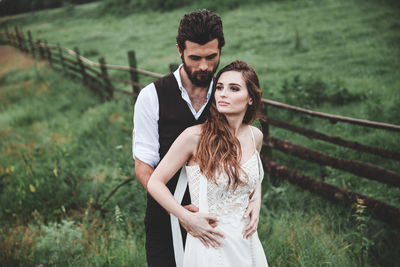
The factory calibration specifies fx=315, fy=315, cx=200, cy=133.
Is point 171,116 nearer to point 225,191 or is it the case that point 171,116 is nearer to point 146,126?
point 146,126

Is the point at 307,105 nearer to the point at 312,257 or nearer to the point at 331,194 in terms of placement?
the point at 331,194

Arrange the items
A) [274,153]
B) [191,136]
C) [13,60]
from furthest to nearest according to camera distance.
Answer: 1. [13,60]
2. [274,153]
3. [191,136]

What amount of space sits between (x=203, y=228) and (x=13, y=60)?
2045cm

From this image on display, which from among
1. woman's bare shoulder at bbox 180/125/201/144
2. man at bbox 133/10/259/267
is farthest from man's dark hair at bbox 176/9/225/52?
woman's bare shoulder at bbox 180/125/201/144

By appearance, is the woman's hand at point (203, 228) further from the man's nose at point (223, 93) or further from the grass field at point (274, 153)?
the grass field at point (274, 153)

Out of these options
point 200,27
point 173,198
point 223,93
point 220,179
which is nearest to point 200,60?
point 200,27

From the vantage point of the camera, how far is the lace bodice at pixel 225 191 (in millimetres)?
1846

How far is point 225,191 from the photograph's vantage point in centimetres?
187

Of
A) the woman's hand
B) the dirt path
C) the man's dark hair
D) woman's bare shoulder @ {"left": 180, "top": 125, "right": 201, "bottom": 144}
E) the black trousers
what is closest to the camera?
the woman's hand

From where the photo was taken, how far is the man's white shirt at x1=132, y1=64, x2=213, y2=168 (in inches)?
82.6

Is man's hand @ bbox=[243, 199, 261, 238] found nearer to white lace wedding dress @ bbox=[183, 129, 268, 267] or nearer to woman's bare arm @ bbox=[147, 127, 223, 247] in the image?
white lace wedding dress @ bbox=[183, 129, 268, 267]

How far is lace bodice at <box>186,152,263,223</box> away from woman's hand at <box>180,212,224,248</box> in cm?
9

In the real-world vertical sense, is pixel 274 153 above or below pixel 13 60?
below

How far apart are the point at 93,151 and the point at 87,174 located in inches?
31.9
